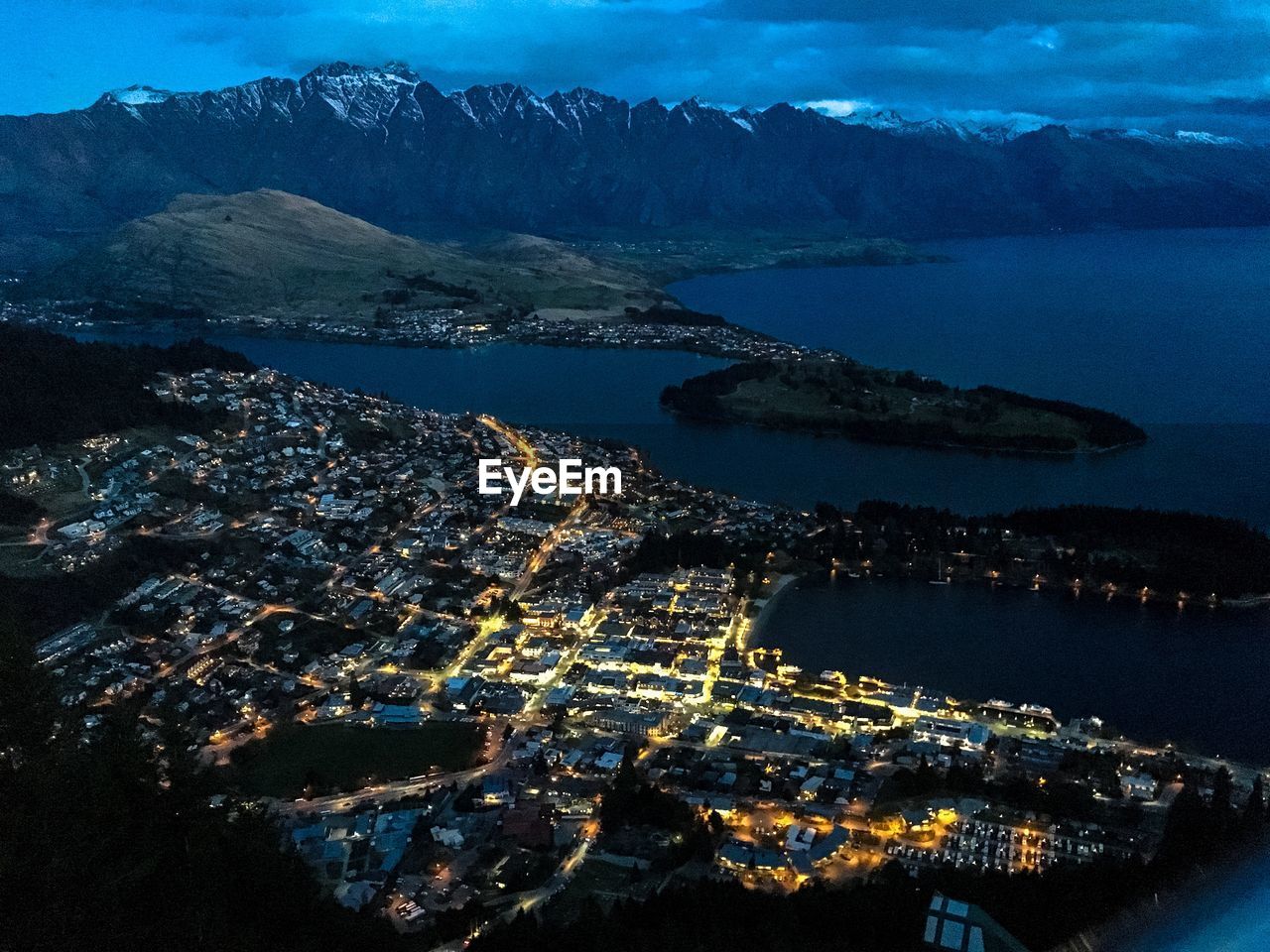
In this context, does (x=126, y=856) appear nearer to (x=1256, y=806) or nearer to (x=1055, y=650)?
(x=1256, y=806)

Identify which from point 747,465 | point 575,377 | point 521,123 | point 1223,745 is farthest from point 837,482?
point 521,123

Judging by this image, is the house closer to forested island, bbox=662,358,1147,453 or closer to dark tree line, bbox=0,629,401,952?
dark tree line, bbox=0,629,401,952

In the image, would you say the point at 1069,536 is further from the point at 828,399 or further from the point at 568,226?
the point at 568,226

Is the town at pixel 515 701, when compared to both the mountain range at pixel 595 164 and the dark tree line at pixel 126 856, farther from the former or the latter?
the mountain range at pixel 595 164

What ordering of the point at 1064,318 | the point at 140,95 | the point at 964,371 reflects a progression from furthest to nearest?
1. the point at 140,95
2. the point at 1064,318
3. the point at 964,371

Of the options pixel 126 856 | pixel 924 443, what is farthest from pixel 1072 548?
pixel 126 856

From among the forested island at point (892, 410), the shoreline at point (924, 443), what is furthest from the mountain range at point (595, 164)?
the shoreline at point (924, 443)
